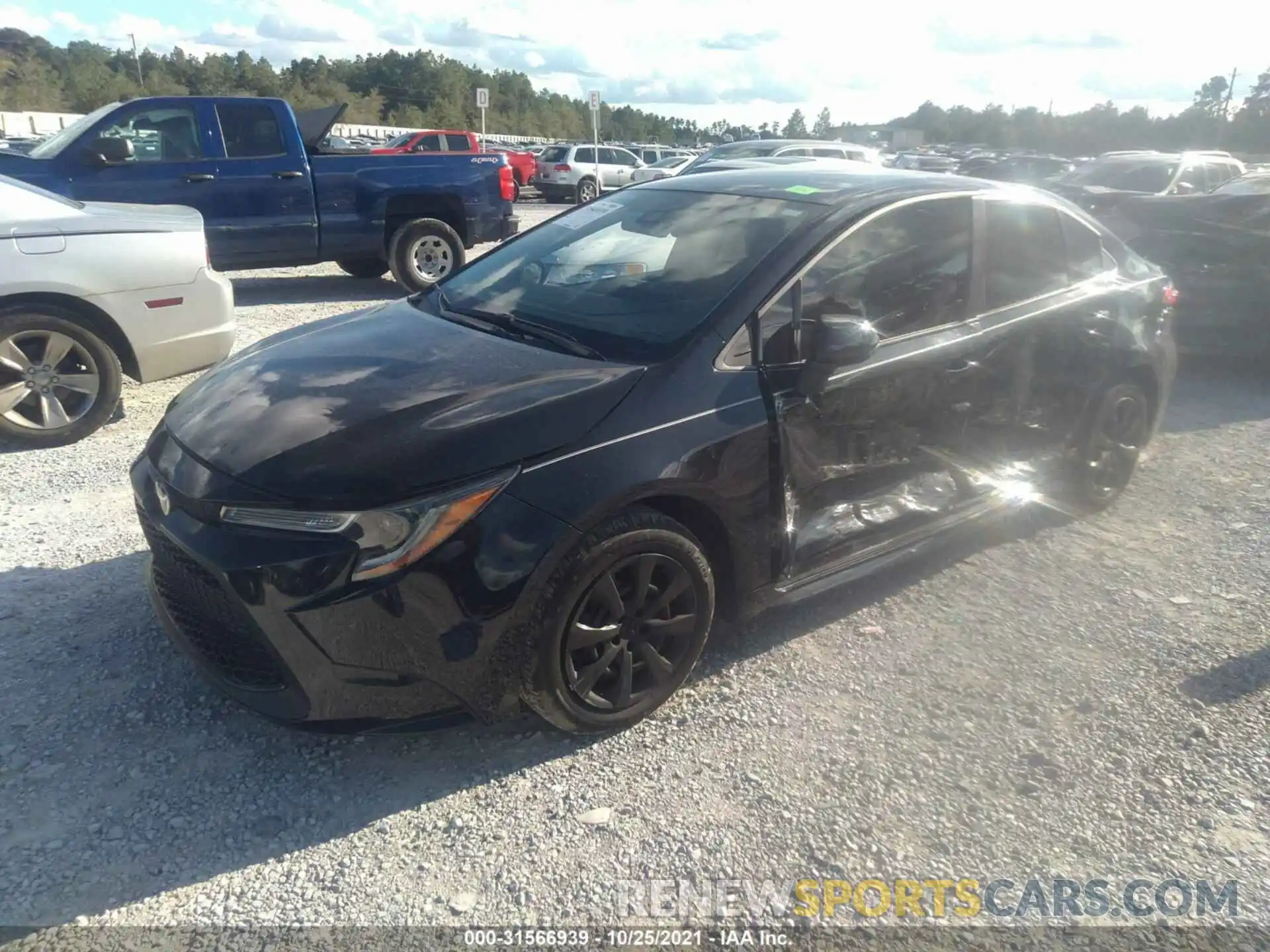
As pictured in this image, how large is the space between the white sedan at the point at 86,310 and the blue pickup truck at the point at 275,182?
265 cm

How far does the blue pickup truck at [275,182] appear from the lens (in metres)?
8.63

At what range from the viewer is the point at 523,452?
2711 mm

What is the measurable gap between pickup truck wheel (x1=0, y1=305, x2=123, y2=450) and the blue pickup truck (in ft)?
10.4

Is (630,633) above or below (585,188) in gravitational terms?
below

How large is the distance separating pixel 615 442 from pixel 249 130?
815 centimetres

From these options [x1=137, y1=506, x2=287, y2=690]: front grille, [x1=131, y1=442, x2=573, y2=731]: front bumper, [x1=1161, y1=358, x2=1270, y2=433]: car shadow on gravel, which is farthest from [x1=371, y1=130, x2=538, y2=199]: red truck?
[x1=131, y1=442, x2=573, y2=731]: front bumper

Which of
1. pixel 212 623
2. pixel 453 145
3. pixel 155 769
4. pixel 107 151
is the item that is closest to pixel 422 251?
pixel 107 151

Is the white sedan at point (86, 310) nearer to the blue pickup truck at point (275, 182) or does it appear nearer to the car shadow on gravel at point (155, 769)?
the car shadow on gravel at point (155, 769)

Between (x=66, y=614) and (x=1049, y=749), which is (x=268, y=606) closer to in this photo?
(x=66, y=614)

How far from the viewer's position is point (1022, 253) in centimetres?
424

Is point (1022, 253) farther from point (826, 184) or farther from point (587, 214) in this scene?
point (587, 214)

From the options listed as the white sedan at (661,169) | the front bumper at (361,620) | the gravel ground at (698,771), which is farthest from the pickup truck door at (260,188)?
the white sedan at (661,169)

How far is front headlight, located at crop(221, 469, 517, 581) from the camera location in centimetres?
254

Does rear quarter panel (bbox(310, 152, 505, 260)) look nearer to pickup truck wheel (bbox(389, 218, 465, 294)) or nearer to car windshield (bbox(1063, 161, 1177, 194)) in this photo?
pickup truck wheel (bbox(389, 218, 465, 294))
